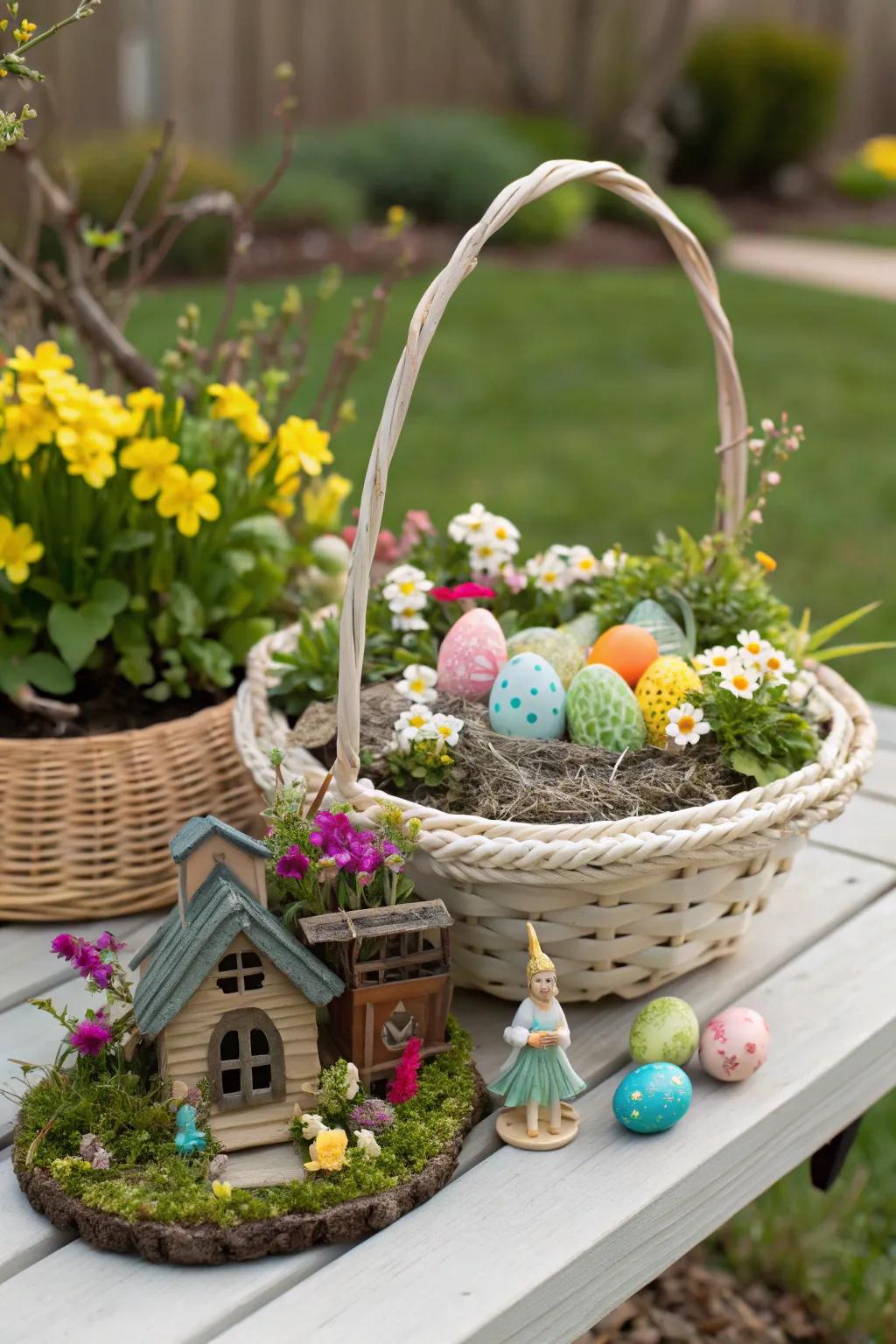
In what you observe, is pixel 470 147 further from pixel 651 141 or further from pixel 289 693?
pixel 289 693

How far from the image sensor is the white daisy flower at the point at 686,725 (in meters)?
1.43

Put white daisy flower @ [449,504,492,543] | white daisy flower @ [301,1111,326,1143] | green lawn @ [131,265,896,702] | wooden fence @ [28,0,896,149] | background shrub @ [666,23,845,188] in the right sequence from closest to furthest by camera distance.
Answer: white daisy flower @ [301,1111,326,1143]
white daisy flower @ [449,504,492,543]
green lawn @ [131,265,896,702]
wooden fence @ [28,0,896,149]
background shrub @ [666,23,845,188]

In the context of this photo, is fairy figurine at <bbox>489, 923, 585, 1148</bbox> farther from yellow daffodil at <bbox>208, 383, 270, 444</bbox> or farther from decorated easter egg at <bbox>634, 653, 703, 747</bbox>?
yellow daffodil at <bbox>208, 383, 270, 444</bbox>

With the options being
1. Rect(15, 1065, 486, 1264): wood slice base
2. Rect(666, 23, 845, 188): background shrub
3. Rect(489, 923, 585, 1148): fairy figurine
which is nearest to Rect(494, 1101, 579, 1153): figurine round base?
Rect(489, 923, 585, 1148): fairy figurine

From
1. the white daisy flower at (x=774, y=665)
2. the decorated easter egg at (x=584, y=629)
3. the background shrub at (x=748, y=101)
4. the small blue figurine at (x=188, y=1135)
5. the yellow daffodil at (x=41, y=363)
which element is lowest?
the background shrub at (x=748, y=101)

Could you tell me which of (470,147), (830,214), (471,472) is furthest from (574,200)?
(471,472)

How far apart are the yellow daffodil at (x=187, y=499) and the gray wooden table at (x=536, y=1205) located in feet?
1.52

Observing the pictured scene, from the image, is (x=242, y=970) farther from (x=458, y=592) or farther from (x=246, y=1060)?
(x=458, y=592)

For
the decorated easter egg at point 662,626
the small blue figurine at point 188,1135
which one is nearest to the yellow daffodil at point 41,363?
the decorated easter egg at point 662,626

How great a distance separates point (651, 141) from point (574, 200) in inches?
43.1

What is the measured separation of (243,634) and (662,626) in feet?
1.74

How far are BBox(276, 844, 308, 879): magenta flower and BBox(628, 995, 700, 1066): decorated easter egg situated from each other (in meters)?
0.36

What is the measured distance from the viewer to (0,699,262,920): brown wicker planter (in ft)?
5.21

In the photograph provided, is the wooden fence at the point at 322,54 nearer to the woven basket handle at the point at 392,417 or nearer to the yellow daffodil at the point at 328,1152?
the woven basket handle at the point at 392,417
